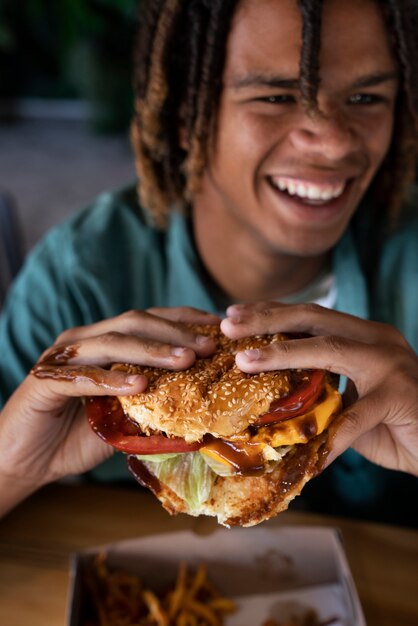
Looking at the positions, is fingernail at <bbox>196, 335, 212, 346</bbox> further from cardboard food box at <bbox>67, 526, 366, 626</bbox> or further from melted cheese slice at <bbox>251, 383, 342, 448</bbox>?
cardboard food box at <bbox>67, 526, 366, 626</bbox>

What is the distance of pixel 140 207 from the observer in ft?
6.15

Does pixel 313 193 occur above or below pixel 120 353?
above

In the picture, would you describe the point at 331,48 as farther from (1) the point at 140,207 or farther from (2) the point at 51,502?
(2) the point at 51,502

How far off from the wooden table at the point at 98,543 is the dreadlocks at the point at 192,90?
78 centimetres

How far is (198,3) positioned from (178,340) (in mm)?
826

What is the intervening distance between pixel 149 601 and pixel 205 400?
509mm

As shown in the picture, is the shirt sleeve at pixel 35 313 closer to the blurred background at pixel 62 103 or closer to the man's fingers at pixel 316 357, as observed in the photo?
the man's fingers at pixel 316 357

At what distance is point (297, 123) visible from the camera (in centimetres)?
140

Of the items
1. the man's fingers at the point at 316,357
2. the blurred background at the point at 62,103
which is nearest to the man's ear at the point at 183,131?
the man's fingers at the point at 316,357

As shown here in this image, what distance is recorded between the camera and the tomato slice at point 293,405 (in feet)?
3.24

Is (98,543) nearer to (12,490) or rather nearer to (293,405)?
(12,490)

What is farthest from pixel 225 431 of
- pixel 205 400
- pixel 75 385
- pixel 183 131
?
pixel 183 131

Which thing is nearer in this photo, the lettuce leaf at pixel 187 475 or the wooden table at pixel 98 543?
the lettuce leaf at pixel 187 475

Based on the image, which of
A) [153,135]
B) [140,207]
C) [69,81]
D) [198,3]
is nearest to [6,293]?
[140,207]
